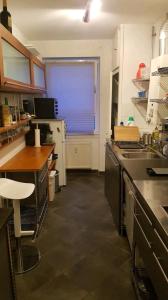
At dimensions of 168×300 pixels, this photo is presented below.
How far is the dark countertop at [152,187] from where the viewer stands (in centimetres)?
122

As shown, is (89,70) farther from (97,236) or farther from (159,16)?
(97,236)

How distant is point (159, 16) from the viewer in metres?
2.88

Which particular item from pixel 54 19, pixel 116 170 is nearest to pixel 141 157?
pixel 116 170

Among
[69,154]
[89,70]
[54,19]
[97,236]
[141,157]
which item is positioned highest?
[54,19]

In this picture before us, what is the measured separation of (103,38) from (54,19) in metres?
1.32

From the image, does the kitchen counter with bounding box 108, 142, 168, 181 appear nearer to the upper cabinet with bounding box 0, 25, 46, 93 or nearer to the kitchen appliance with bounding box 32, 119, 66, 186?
the upper cabinet with bounding box 0, 25, 46, 93

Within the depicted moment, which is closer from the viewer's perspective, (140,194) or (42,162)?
(140,194)

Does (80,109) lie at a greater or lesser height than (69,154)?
greater

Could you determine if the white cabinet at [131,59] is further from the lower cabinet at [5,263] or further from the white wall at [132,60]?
the lower cabinet at [5,263]

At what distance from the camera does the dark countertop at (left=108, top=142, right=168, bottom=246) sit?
1218 mm

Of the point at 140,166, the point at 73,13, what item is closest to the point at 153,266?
the point at 140,166

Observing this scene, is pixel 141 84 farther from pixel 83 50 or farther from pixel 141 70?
pixel 83 50

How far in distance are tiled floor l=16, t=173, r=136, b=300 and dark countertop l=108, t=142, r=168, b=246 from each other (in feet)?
2.75

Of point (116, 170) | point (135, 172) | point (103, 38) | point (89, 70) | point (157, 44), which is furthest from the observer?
point (89, 70)
